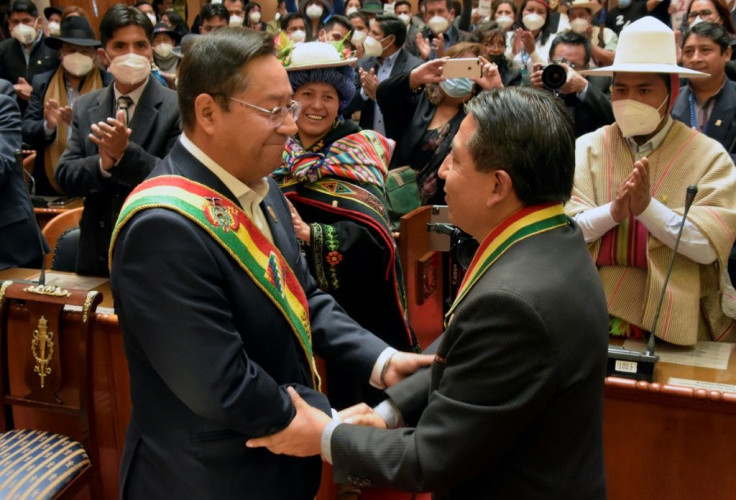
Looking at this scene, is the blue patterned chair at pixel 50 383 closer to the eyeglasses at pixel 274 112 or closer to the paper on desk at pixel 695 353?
the eyeglasses at pixel 274 112

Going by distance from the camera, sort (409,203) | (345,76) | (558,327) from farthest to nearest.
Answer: (409,203)
(345,76)
(558,327)

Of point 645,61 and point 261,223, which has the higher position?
point 645,61

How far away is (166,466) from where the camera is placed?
1351 mm

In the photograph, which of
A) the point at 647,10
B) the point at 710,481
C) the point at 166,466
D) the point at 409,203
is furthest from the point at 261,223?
the point at 647,10

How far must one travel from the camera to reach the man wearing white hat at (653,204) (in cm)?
206

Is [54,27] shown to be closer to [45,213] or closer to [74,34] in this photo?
[74,34]

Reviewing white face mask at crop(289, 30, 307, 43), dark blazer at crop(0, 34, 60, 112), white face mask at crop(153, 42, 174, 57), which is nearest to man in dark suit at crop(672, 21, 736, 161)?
white face mask at crop(289, 30, 307, 43)

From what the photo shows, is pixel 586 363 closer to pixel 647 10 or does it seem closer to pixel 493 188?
pixel 493 188

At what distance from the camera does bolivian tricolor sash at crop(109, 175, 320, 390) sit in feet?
4.16

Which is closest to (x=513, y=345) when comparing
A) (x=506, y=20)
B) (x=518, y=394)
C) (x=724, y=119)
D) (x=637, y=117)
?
(x=518, y=394)

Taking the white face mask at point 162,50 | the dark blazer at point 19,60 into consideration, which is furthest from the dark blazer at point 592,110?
the dark blazer at point 19,60

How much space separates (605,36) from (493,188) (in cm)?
494

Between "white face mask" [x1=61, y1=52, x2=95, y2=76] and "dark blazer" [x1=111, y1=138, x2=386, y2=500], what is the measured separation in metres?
3.10

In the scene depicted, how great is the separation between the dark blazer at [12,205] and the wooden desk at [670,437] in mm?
2368
